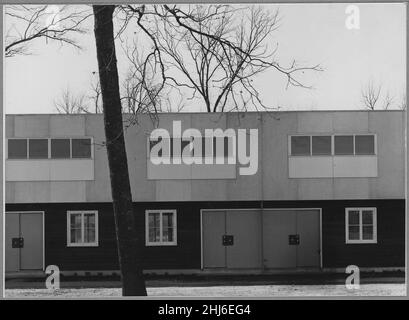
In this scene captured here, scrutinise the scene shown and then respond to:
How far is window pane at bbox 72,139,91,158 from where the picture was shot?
67.8ft

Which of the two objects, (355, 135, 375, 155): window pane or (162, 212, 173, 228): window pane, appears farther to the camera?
(162, 212, 173, 228): window pane

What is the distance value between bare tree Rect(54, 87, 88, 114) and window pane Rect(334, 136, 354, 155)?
212cm

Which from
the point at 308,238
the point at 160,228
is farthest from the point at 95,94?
the point at 308,238

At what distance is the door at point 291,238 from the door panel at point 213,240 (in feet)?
1.18

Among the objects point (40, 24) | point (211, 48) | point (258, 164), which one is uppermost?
point (40, 24)

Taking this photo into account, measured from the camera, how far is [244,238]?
20688mm

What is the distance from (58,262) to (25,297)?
0.40m

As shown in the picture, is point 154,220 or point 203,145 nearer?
point 203,145

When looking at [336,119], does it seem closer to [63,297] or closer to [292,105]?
[292,105]

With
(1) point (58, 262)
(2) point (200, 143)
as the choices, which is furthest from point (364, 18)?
(1) point (58, 262)

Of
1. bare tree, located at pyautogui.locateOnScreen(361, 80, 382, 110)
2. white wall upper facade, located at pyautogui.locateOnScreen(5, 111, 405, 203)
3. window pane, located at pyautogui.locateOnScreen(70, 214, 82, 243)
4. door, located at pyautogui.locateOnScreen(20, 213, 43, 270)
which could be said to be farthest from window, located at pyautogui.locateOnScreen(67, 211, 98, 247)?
bare tree, located at pyautogui.locateOnScreen(361, 80, 382, 110)

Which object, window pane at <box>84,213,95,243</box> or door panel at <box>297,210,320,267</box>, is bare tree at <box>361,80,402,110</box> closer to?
door panel at <box>297,210,320,267</box>

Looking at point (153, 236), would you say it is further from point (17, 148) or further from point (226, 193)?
point (17, 148)

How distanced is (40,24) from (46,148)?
1.04 meters
